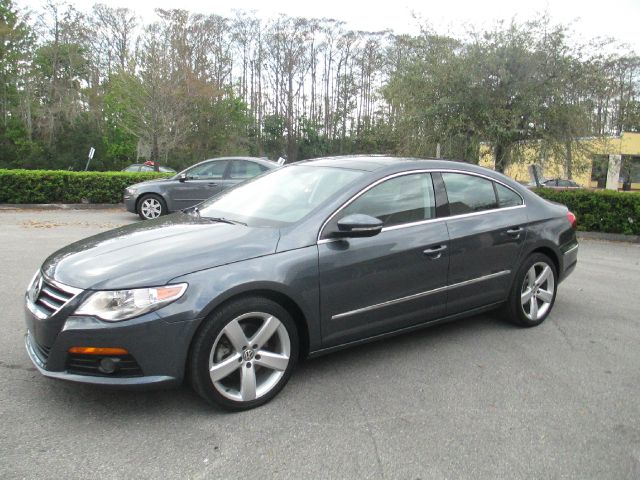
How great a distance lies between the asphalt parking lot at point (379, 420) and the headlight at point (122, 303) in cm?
A: 61

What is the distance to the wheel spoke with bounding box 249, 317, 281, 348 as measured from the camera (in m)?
3.10

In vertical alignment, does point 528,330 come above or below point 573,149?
below

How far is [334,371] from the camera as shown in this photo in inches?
146

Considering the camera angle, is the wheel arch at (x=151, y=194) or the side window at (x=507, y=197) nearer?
the side window at (x=507, y=197)

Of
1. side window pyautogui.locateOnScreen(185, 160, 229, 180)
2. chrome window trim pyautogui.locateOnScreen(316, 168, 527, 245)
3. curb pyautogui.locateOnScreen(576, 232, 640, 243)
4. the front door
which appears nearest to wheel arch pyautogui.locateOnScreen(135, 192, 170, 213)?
the front door

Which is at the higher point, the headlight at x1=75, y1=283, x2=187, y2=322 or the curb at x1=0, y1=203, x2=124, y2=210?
the headlight at x1=75, y1=283, x2=187, y2=322

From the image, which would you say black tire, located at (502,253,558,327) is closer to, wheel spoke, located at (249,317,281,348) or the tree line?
wheel spoke, located at (249,317,281,348)

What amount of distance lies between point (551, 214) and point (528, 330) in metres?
1.10

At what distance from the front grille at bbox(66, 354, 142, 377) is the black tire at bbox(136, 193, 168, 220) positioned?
9511mm

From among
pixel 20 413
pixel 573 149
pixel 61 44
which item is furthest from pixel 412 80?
pixel 61 44

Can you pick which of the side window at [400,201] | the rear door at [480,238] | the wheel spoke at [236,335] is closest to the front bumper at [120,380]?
the wheel spoke at [236,335]

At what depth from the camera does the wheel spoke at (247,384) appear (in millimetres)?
3062

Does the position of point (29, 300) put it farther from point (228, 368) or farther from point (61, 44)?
point (61, 44)

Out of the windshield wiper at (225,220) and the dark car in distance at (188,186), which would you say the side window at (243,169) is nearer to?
the dark car in distance at (188,186)
